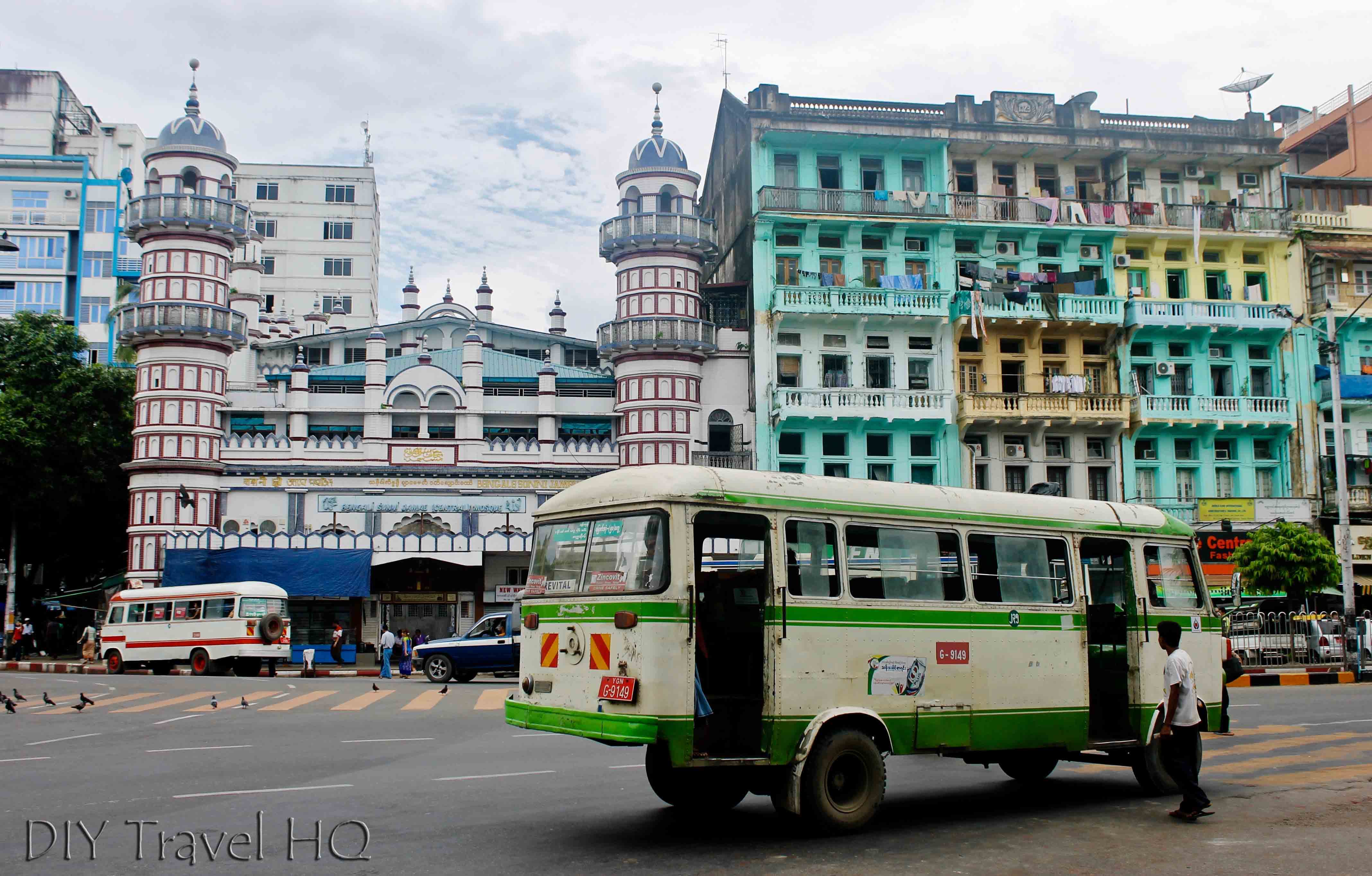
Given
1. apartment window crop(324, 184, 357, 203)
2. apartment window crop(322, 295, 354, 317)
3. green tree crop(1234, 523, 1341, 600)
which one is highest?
apartment window crop(324, 184, 357, 203)

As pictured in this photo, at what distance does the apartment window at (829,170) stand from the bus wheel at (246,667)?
24118 millimetres

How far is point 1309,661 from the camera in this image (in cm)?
2986

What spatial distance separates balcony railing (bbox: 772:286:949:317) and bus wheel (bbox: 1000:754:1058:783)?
91.8ft

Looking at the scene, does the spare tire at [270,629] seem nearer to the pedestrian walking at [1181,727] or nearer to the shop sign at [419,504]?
the shop sign at [419,504]

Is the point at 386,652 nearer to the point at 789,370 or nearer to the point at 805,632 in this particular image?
the point at 789,370

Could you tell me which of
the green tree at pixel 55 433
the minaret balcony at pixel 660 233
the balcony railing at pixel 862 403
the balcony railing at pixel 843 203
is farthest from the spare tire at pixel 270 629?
the balcony railing at pixel 843 203

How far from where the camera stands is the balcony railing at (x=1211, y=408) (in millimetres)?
39750

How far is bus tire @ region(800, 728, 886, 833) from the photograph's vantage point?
29.2ft

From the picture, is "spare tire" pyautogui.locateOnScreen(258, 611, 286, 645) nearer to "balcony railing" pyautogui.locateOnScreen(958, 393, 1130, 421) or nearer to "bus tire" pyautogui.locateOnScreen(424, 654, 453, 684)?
"bus tire" pyautogui.locateOnScreen(424, 654, 453, 684)


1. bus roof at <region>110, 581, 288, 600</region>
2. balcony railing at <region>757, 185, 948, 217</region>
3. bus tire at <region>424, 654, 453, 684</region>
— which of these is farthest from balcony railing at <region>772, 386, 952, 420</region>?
bus roof at <region>110, 581, 288, 600</region>

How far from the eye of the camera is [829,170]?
135 feet

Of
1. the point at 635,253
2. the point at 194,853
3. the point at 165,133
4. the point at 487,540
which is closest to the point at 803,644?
the point at 194,853

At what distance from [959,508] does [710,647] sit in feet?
8.61

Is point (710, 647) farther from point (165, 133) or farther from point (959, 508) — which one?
point (165, 133)
